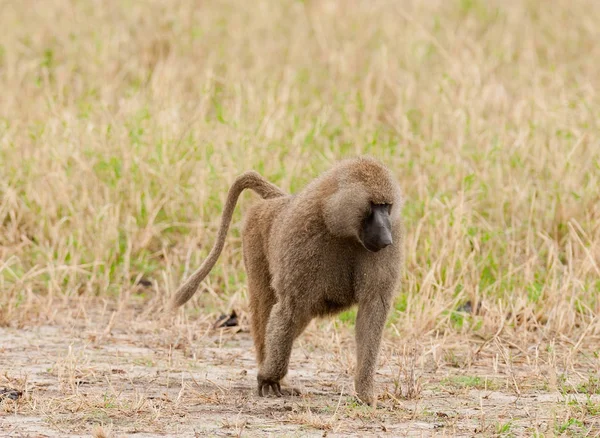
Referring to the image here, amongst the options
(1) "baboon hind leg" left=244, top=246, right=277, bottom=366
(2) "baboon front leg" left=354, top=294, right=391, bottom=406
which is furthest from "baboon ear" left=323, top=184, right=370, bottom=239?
(1) "baboon hind leg" left=244, top=246, right=277, bottom=366

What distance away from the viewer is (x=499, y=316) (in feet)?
20.2

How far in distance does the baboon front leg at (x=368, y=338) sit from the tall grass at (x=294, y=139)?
122 centimetres

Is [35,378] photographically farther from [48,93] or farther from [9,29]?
[9,29]

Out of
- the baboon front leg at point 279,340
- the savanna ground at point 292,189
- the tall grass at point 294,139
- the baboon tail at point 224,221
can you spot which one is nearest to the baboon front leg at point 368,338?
the savanna ground at point 292,189

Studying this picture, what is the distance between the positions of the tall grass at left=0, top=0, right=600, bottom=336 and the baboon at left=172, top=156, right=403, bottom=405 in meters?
1.25

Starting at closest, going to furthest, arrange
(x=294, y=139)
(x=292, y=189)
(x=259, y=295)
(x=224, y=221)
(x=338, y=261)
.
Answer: (x=338, y=261)
(x=259, y=295)
(x=224, y=221)
(x=292, y=189)
(x=294, y=139)

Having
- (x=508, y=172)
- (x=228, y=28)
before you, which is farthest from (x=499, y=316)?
(x=228, y=28)

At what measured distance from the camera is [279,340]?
4.85 metres

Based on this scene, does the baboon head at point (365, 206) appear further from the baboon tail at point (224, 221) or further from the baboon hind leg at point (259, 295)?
the baboon tail at point (224, 221)

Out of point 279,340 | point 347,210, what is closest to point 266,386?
point 279,340

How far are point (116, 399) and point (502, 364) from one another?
2.09m

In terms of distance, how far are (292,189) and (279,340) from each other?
8.96ft

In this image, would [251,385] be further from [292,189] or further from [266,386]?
[292,189]

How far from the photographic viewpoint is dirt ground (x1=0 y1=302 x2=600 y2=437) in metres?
4.23
